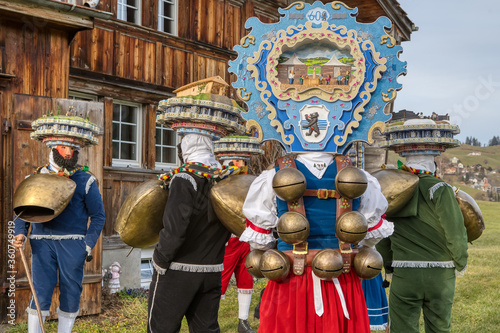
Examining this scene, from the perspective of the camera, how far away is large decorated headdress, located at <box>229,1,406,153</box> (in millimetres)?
3096

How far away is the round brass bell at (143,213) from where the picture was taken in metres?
3.63

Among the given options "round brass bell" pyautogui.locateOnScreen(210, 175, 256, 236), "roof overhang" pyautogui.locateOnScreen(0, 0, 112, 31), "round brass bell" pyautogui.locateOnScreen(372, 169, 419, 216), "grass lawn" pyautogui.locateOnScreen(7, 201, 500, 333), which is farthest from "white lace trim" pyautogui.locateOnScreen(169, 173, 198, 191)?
"roof overhang" pyautogui.locateOnScreen(0, 0, 112, 31)

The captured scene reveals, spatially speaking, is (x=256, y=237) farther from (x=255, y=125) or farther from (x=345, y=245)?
(x=255, y=125)

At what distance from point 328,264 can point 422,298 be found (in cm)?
180

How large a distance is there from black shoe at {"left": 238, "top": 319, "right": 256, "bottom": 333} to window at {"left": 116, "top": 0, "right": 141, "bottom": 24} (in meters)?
5.21

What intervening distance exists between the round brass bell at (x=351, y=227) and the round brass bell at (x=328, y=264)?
0.34 feet

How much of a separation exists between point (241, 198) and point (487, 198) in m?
55.4

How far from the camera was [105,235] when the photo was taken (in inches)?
312

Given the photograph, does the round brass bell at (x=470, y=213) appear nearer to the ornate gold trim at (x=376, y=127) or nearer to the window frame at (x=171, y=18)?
the ornate gold trim at (x=376, y=127)

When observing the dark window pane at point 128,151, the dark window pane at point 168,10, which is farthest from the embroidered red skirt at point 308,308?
the dark window pane at point 168,10

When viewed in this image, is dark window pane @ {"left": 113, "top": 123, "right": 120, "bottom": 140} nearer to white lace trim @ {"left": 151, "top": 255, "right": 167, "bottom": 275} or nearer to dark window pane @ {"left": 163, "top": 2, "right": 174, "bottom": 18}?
dark window pane @ {"left": 163, "top": 2, "right": 174, "bottom": 18}

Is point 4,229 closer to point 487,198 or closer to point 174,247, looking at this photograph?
point 174,247

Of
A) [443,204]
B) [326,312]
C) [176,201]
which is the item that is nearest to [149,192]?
[176,201]

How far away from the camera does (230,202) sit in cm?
334
